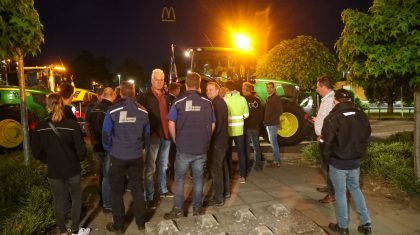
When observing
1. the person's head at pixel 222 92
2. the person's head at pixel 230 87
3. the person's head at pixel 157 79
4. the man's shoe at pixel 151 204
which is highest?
the person's head at pixel 157 79

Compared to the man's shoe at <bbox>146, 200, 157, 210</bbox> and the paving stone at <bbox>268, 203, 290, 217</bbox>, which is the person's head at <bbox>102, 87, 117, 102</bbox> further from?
the paving stone at <bbox>268, 203, 290, 217</bbox>

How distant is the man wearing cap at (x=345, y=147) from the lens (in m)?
4.51

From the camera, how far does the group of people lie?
178 inches

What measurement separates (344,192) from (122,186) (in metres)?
2.79

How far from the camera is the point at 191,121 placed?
16.6 feet

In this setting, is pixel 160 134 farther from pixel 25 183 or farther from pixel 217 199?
pixel 25 183

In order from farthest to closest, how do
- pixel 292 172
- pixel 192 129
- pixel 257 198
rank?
pixel 292 172 < pixel 257 198 < pixel 192 129

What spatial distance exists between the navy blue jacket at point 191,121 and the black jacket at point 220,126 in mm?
751

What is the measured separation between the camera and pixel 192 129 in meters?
5.07

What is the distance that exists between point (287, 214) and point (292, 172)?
2859 millimetres

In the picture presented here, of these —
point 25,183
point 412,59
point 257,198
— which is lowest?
point 257,198

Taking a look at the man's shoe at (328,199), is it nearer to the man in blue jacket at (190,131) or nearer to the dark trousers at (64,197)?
the man in blue jacket at (190,131)

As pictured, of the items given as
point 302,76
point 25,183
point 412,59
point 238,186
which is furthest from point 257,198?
point 302,76

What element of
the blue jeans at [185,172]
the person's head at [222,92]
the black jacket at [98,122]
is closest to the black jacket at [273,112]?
the person's head at [222,92]
